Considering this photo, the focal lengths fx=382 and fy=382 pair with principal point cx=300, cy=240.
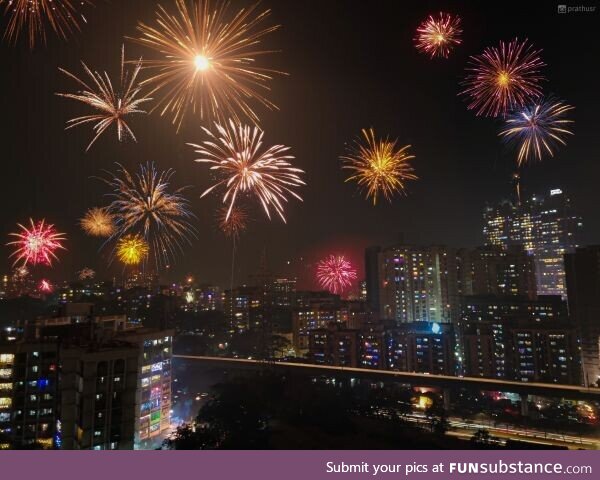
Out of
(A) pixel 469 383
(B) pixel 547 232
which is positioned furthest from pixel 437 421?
(B) pixel 547 232

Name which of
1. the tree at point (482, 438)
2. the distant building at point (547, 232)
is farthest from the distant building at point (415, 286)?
the tree at point (482, 438)

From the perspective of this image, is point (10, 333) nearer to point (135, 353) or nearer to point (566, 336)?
point (135, 353)

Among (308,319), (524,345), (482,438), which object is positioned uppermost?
(308,319)

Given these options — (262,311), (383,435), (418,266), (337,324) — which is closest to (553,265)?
(418,266)

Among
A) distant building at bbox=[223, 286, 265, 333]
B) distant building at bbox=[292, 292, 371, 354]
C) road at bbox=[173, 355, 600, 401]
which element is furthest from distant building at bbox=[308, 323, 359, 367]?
distant building at bbox=[223, 286, 265, 333]

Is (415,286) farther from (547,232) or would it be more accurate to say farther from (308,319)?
(547,232)

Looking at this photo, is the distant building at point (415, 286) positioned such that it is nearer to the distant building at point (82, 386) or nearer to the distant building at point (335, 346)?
the distant building at point (335, 346)
